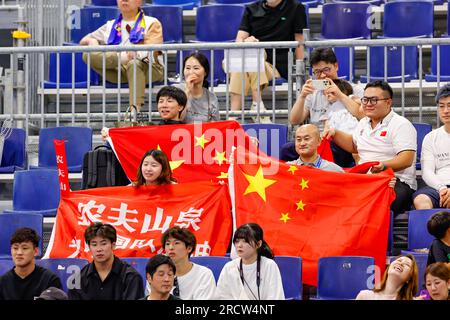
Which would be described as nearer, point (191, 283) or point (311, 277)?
point (191, 283)

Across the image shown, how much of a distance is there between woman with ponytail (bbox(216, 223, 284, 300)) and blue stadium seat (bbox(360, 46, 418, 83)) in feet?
14.2

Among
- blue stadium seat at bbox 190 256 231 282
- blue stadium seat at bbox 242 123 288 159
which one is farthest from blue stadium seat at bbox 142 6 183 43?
blue stadium seat at bbox 190 256 231 282

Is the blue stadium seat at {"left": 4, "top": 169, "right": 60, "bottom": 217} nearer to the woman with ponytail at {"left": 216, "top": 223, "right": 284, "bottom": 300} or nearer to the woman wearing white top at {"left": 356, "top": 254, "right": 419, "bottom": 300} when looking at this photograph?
the woman with ponytail at {"left": 216, "top": 223, "right": 284, "bottom": 300}

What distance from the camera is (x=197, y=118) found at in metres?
12.9

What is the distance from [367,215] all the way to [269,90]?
141 inches

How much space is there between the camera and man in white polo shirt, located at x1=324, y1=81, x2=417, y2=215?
39.8 feet

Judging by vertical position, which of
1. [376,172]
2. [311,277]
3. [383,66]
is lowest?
[311,277]

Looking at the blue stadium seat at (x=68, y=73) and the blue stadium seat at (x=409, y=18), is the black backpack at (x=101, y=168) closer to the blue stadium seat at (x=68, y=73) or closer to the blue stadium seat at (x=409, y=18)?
the blue stadium seat at (x=68, y=73)

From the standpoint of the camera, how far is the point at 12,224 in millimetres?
12070

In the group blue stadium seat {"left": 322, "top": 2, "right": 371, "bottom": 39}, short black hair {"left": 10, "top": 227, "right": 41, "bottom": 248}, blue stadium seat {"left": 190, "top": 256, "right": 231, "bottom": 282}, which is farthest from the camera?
blue stadium seat {"left": 322, "top": 2, "right": 371, "bottom": 39}

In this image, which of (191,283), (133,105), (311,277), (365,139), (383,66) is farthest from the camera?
(383,66)

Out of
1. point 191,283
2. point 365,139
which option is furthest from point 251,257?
point 365,139

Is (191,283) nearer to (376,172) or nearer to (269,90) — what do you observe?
(376,172)

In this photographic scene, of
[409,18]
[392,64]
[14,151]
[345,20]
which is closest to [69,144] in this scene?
[14,151]
